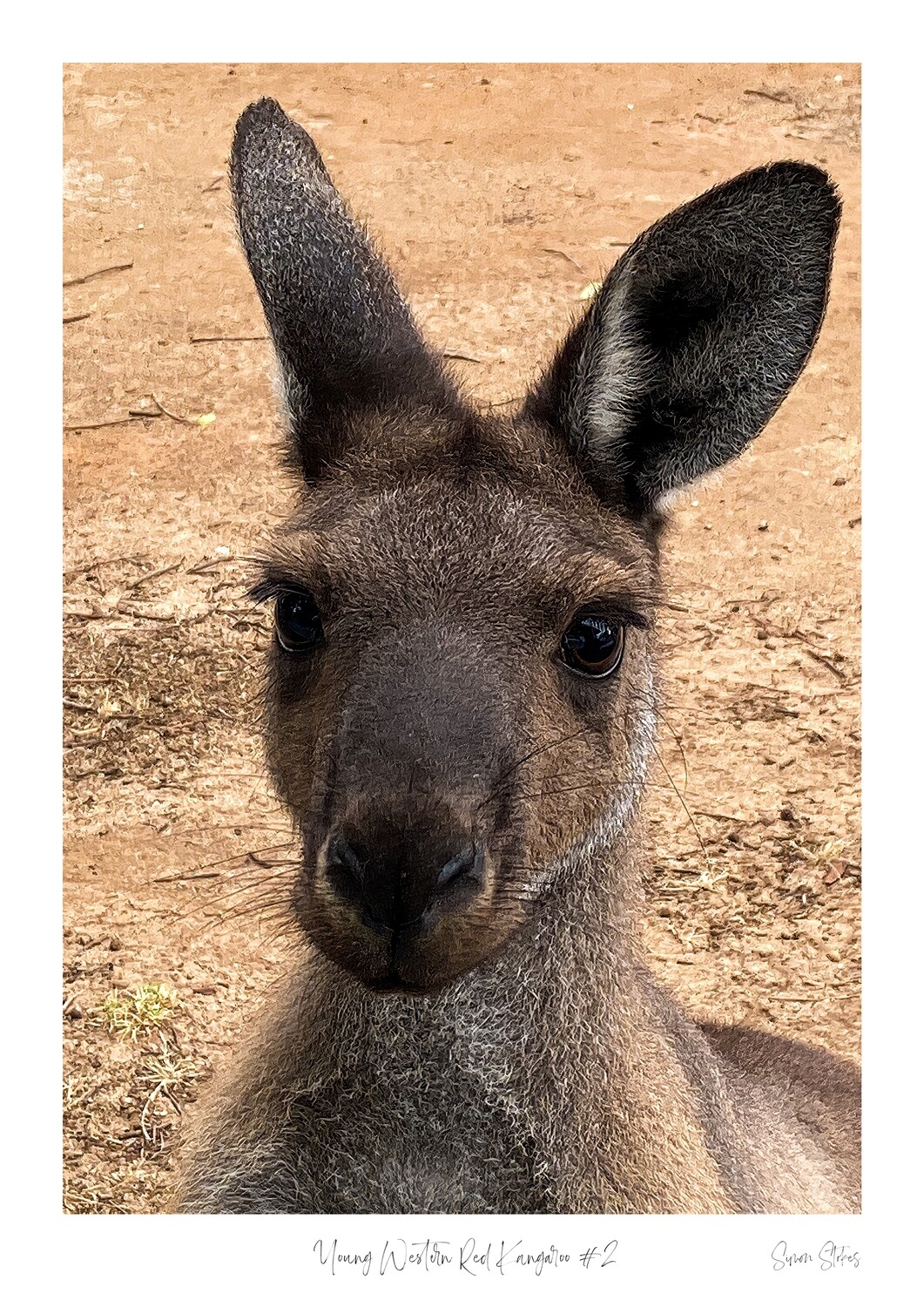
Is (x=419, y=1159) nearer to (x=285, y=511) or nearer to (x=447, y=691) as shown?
(x=447, y=691)

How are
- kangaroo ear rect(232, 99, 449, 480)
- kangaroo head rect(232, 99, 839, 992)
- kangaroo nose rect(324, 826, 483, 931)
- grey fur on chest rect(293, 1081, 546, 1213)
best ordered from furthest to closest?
kangaroo ear rect(232, 99, 449, 480), grey fur on chest rect(293, 1081, 546, 1213), kangaroo head rect(232, 99, 839, 992), kangaroo nose rect(324, 826, 483, 931)

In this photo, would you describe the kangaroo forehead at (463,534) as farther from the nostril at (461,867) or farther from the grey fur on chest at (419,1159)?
the grey fur on chest at (419,1159)

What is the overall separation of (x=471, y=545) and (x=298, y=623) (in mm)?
481

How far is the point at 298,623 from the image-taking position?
11.4 ft

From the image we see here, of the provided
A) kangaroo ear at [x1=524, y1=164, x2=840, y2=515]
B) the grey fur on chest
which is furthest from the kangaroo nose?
kangaroo ear at [x1=524, y1=164, x2=840, y2=515]

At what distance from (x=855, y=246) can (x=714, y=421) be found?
1344mm

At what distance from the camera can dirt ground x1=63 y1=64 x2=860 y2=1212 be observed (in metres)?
4.74

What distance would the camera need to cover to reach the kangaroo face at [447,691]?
2.97 meters

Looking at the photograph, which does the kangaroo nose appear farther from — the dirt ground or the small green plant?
the small green plant

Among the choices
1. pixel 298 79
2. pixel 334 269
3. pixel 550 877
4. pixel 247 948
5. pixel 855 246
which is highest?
pixel 298 79

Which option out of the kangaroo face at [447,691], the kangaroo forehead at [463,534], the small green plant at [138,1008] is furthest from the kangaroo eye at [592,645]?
the small green plant at [138,1008]

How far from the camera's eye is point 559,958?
3572 millimetres

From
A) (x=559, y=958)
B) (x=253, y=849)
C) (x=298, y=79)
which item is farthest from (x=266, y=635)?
(x=559, y=958)

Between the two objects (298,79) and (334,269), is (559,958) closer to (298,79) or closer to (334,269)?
(334,269)
